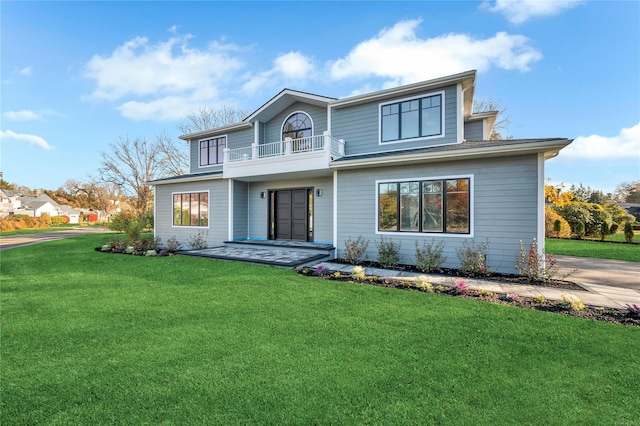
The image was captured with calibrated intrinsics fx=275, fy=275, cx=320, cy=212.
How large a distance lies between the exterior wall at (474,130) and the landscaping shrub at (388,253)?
6.08 m

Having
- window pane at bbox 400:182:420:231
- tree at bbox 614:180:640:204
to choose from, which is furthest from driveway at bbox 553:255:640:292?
tree at bbox 614:180:640:204

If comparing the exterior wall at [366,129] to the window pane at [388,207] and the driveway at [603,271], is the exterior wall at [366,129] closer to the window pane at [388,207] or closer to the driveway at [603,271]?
the window pane at [388,207]

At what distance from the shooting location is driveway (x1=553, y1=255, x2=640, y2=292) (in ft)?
20.7

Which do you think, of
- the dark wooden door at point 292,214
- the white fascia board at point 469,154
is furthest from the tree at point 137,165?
the white fascia board at point 469,154

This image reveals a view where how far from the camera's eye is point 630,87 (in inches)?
466

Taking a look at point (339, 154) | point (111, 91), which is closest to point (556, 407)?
point (339, 154)

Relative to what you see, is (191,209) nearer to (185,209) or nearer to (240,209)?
(185,209)

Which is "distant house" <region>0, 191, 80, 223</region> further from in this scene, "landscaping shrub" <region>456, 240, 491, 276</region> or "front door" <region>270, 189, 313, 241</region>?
"landscaping shrub" <region>456, 240, 491, 276</region>

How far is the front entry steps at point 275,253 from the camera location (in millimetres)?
8195

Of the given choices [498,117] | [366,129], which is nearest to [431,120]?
[366,129]

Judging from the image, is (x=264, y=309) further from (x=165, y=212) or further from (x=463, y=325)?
(x=165, y=212)

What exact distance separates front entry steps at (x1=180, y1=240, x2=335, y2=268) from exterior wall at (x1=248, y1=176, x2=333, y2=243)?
125 cm

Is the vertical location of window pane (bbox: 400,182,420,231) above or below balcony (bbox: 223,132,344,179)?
below

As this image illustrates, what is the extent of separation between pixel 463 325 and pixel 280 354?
8.21 ft
